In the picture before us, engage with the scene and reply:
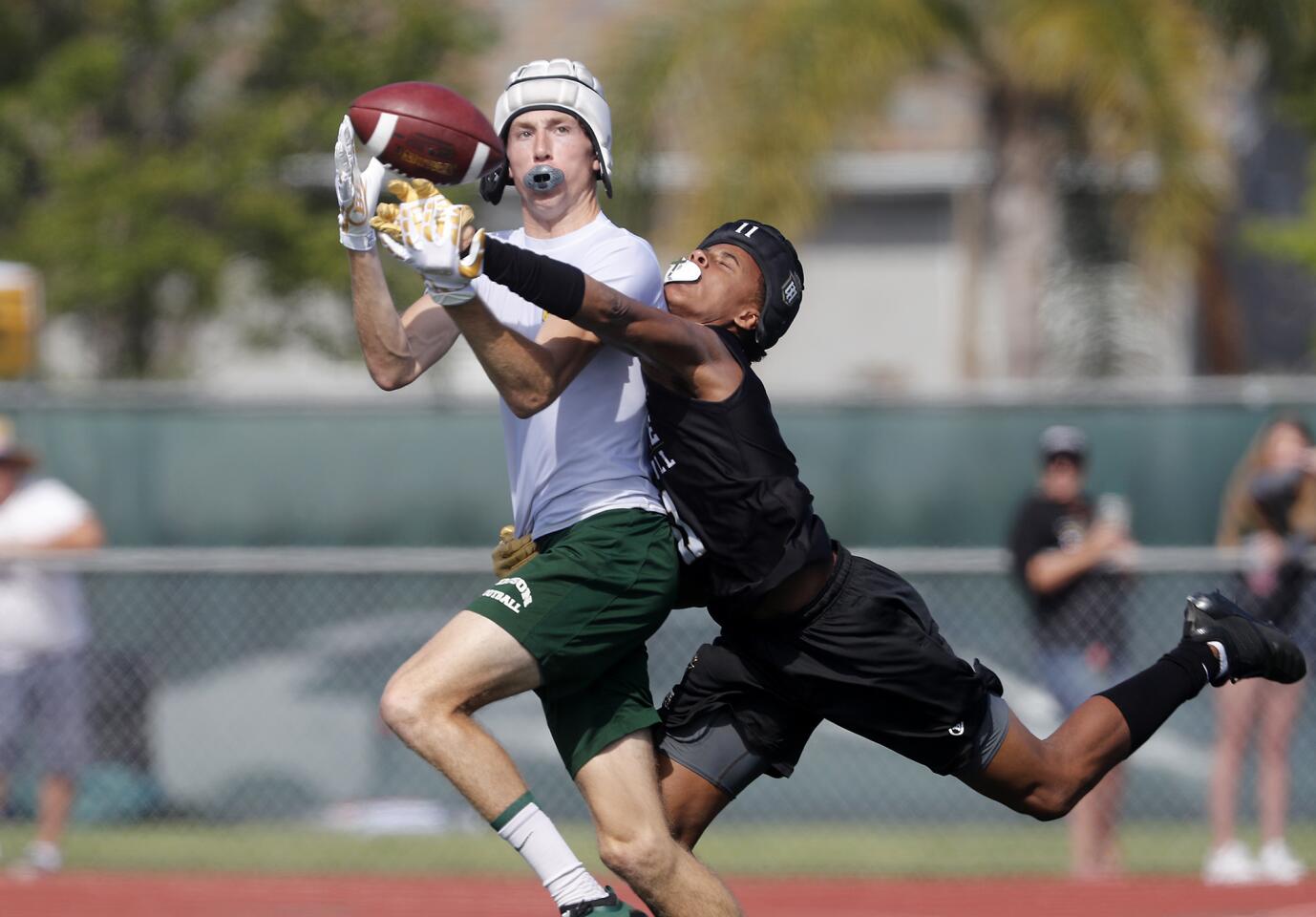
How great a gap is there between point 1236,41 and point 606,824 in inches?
397

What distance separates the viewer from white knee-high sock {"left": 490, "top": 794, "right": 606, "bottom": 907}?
4895mm

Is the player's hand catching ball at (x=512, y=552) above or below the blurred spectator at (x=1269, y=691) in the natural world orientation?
above

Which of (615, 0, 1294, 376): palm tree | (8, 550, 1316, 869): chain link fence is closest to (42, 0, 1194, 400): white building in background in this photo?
(615, 0, 1294, 376): palm tree

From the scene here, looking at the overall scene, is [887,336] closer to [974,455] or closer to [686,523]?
[974,455]

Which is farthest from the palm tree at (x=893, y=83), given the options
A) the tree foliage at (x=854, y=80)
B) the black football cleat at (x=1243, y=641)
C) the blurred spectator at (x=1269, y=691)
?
the black football cleat at (x=1243, y=641)

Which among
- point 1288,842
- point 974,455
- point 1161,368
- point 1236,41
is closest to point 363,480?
point 974,455

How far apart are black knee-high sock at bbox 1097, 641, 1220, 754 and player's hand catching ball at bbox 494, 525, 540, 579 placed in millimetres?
1788

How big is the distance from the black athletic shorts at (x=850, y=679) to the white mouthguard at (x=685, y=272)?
0.83 meters

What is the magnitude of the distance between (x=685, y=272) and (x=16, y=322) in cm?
758

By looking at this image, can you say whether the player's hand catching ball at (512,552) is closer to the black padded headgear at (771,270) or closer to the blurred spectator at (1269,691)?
the black padded headgear at (771,270)

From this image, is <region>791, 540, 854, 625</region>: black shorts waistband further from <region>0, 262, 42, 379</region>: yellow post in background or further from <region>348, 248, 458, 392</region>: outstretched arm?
<region>0, 262, 42, 379</region>: yellow post in background

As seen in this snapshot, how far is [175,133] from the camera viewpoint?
49.5 ft

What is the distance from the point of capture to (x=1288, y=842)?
30.9 feet

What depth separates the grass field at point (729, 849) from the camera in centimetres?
945
